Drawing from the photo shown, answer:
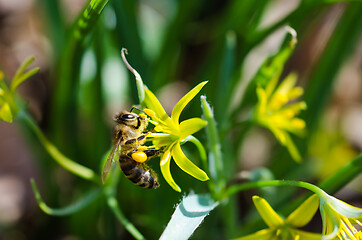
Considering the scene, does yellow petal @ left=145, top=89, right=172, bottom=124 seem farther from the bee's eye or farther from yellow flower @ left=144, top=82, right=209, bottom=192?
the bee's eye

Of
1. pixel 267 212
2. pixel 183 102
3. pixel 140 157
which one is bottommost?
pixel 267 212

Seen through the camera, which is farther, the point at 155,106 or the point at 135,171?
the point at 135,171

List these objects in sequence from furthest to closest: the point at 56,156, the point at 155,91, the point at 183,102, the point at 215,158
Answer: the point at 155,91 → the point at 56,156 → the point at 215,158 → the point at 183,102

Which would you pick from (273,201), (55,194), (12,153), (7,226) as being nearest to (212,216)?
(273,201)

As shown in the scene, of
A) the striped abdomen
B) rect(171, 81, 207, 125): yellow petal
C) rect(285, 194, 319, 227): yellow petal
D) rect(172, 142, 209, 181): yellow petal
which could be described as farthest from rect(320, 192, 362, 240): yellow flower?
the striped abdomen

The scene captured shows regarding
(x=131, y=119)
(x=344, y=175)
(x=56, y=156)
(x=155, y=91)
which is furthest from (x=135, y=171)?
(x=155, y=91)

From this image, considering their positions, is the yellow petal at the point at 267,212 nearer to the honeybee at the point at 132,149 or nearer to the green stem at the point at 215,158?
the green stem at the point at 215,158

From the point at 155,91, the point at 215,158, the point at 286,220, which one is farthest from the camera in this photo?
the point at 155,91

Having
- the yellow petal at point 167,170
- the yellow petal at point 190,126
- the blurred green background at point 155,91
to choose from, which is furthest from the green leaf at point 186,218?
the blurred green background at point 155,91

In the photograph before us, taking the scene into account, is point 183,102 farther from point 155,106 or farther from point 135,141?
point 135,141
